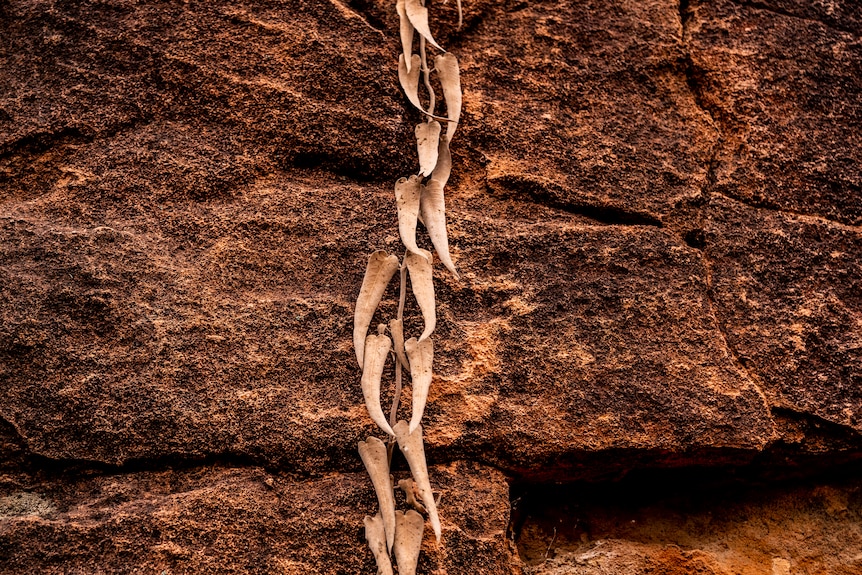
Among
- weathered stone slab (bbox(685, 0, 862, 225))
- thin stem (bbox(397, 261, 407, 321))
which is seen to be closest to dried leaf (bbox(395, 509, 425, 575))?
thin stem (bbox(397, 261, 407, 321))

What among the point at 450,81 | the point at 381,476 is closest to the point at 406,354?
the point at 381,476

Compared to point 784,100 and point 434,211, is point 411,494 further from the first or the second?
point 784,100

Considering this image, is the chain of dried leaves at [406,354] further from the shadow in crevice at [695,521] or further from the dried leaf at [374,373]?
the shadow in crevice at [695,521]

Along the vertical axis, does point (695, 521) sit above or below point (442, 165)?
below

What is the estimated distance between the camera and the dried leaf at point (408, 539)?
95 centimetres

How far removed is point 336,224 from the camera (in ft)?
3.69

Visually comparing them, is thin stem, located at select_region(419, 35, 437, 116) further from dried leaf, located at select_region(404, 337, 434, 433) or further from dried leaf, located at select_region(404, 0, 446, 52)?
dried leaf, located at select_region(404, 337, 434, 433)

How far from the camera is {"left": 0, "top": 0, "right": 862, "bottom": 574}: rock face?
1.01m

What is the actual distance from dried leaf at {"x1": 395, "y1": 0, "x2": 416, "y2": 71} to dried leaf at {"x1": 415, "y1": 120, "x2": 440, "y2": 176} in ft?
0.33

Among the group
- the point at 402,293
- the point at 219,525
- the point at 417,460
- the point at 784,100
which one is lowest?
the point at 219,525

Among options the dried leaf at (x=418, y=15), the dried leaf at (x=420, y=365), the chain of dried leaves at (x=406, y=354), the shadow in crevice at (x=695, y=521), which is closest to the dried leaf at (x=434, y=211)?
the chain of dried leaves at (x=406, y=354)

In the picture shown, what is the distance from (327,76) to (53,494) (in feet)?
2.02

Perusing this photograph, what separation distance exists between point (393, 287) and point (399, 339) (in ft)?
0.39

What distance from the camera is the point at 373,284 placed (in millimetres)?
994
